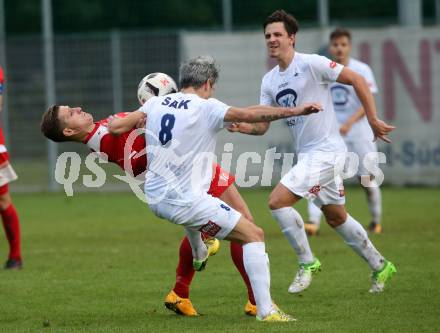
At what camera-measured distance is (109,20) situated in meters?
25.0

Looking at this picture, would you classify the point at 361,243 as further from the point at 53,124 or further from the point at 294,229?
the point at 53,124

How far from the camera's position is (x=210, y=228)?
7566 millimetres

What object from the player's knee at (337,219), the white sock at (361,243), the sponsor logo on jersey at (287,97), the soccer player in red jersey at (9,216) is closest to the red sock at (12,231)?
the soccer player in red jersey at (9,216)

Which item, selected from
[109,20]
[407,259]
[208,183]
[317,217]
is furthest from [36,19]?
[208,183]

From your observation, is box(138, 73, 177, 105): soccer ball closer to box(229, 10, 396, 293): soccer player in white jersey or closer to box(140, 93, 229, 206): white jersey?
box(140, 93, 229, 206): white jersey

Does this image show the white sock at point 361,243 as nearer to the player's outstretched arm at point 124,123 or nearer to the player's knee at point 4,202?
the player's outstretched arm at point 124,123

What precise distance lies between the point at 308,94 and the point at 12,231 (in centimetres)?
379

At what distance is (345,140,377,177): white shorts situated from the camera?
1325cm

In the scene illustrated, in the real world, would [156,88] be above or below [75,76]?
above

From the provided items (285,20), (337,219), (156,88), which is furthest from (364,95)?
(156,88)

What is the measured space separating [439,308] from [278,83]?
241cm

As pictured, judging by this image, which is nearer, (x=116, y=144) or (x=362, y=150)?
(x=116, y=144)

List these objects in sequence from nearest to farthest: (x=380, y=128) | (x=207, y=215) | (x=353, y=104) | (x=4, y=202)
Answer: (x=207, y=215)
(x=380, y=128)
(x=4, y=202)
(x=353, y=104)

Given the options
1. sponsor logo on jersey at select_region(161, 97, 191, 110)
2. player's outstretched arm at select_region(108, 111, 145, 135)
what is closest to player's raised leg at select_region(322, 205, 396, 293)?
sponsor logo on jersey at select_region(161, 97, 191, 110)
